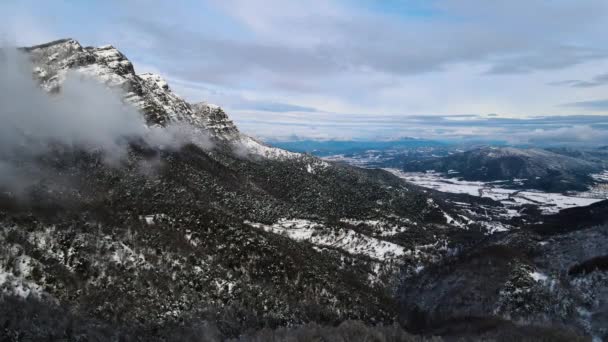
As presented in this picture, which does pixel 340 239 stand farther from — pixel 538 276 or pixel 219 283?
pixel 219 283

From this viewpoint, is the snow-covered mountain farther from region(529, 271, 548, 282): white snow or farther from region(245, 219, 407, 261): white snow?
region(245, 219, 407, 261): white snow

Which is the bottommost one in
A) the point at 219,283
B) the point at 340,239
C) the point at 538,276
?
the point at 340,239

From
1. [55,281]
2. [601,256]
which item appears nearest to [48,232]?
[55,281]

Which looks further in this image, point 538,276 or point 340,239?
point 340,239

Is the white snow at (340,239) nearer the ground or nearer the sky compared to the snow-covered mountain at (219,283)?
nearer the ground

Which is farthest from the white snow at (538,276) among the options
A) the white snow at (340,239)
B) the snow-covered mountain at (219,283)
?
the white snow at (340,239)

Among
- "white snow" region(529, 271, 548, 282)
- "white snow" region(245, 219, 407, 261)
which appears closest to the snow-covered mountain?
"white snow" region(529, 271, 548, 282)

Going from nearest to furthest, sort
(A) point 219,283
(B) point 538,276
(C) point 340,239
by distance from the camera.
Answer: (A) point 219,283, (B) point 538,276, (C) point 340,239

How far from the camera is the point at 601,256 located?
90000mm

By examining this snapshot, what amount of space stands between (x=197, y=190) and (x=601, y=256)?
159171 millimetres

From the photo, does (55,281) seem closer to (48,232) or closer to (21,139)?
(48,232)

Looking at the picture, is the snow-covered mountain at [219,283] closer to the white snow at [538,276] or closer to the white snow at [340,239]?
the white snow at [538,276]

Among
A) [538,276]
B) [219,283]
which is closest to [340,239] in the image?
[538,276]

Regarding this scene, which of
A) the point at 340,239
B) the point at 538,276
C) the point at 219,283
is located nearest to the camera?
the point at 219,283
